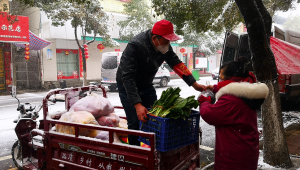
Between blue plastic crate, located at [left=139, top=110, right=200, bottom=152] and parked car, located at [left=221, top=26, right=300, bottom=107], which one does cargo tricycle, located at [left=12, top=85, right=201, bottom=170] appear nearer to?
blue plastic crate, located at [left=139, top=110, right=200, bottom=152]

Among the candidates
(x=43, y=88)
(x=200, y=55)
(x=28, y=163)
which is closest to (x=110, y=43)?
(x=43, y=88)

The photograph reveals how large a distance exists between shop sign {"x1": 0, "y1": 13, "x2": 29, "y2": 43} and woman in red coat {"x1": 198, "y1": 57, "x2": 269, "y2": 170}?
44.5ft

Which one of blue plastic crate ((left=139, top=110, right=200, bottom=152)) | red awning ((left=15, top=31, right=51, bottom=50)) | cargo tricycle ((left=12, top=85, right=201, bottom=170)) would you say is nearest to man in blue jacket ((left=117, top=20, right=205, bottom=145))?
blue plastic crate ((left=139, top=110, right=200, bottom=152))

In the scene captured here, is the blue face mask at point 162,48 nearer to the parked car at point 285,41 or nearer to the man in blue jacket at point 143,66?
the man in blue jacket at point 143,66

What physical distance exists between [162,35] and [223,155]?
1.33 meters

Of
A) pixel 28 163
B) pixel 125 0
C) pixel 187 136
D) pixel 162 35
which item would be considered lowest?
pixel 28 163

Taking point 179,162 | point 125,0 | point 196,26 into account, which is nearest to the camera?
point 179,162

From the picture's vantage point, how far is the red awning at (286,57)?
15.2 ft

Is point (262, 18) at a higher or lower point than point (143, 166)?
higher

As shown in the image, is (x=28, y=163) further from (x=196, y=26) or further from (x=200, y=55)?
(x=200, y=55)

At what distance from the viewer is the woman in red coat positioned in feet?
7.24

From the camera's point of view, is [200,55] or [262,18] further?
[200,55]

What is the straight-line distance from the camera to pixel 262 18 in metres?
3.58

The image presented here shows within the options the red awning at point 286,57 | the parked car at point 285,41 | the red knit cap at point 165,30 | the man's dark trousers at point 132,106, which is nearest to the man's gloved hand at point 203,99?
the red knit cap at point 165,30
